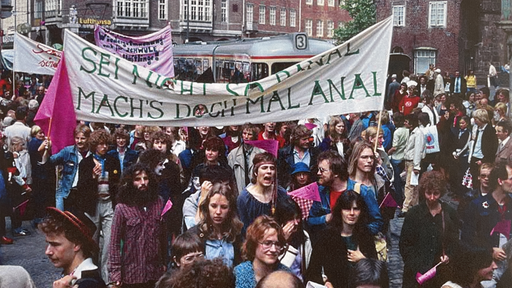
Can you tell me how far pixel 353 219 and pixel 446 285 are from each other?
1.20 metres

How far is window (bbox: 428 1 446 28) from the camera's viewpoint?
50594 millimetres

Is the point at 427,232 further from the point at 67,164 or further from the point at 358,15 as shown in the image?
the point at 358,15

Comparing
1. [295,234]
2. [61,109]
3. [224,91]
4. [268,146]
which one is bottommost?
[295,234]

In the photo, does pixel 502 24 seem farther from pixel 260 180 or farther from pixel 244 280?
pixel 244 280

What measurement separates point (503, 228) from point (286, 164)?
2619 millimetres

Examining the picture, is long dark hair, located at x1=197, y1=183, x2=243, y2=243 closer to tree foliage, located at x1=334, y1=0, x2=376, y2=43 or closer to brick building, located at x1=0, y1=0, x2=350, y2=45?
tree foliage, located at x1=334, y1=0, x2=376, y2=43

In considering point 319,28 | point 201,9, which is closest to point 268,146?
point 201,9

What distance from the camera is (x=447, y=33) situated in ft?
164

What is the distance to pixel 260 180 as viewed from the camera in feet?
20.8

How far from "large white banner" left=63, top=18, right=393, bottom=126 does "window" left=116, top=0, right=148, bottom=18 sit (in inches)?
2367

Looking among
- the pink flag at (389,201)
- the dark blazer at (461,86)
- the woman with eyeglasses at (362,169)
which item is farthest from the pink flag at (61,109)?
the dark blazer at (461,86)

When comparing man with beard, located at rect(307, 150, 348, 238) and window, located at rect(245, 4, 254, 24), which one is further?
window, located at rect(245, 4, 254, 24)

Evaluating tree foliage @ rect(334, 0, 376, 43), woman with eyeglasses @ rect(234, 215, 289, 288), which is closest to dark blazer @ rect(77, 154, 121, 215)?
woman with eyeglasses @ rect(234, 215, 289, 288)

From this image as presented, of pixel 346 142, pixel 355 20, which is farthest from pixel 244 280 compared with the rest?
pixel 355 20
